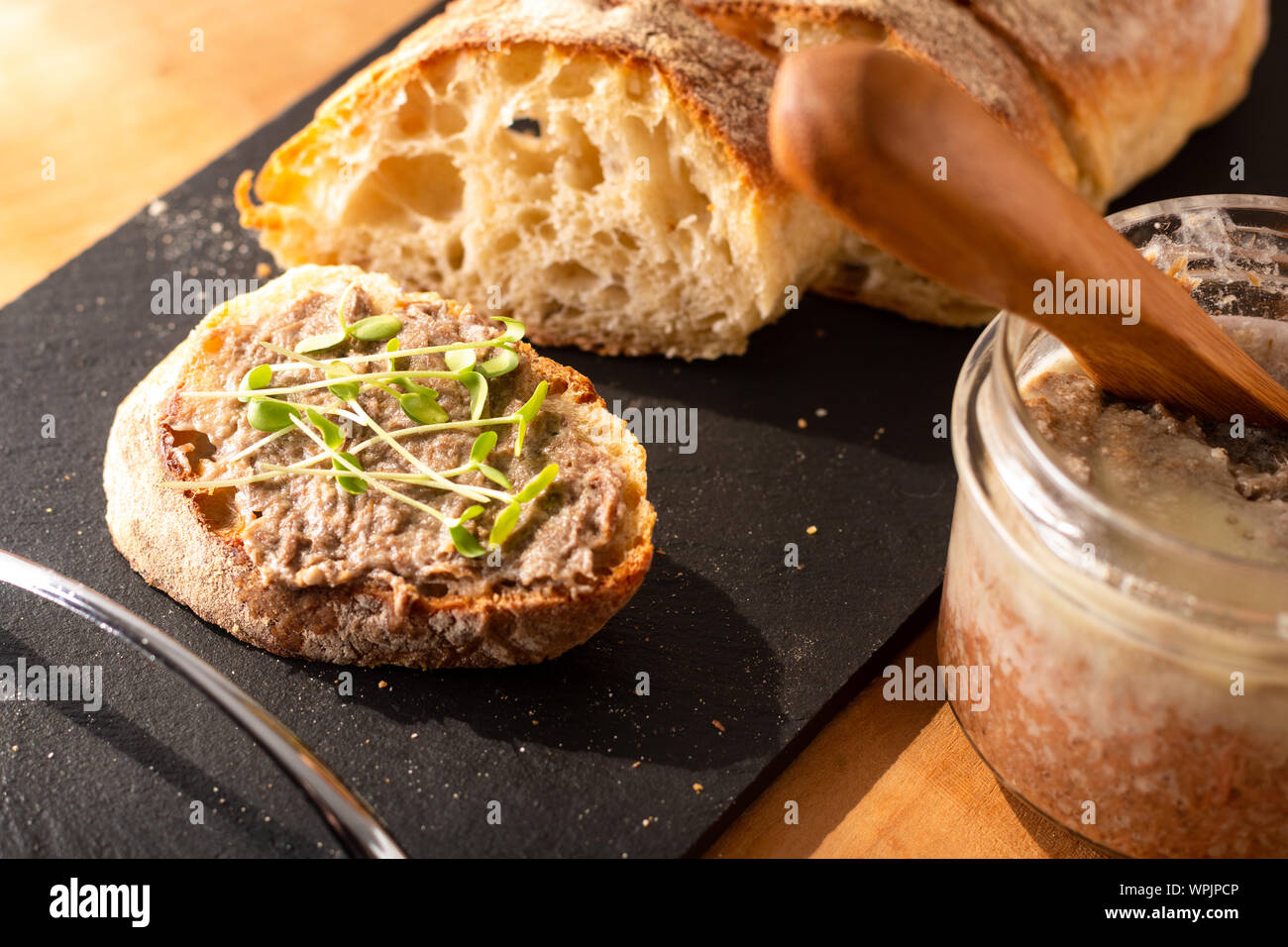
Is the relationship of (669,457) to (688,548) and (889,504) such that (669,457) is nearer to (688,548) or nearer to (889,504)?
(688,548)

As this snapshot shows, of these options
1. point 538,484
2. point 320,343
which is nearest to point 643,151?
point 320,343

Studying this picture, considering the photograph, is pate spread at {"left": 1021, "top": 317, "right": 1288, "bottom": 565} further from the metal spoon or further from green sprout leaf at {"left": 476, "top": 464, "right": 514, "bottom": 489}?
the metal spoon

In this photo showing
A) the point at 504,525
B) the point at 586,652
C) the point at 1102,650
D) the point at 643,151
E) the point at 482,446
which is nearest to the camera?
the point at 1102,650

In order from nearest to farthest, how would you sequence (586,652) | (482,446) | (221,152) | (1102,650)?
(1102,650), (482,446), (586,652), (221,152)

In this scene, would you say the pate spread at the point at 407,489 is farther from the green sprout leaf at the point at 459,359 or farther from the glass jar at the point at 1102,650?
the glass jar at the point at 1102,650

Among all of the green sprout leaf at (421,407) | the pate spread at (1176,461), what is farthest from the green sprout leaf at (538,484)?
the pate spread at (1176,461)

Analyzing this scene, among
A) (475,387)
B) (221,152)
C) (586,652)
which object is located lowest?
(586,652)

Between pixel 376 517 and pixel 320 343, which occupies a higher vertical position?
pixel 320 343

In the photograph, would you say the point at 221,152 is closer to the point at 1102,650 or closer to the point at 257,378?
the point at 257,378
